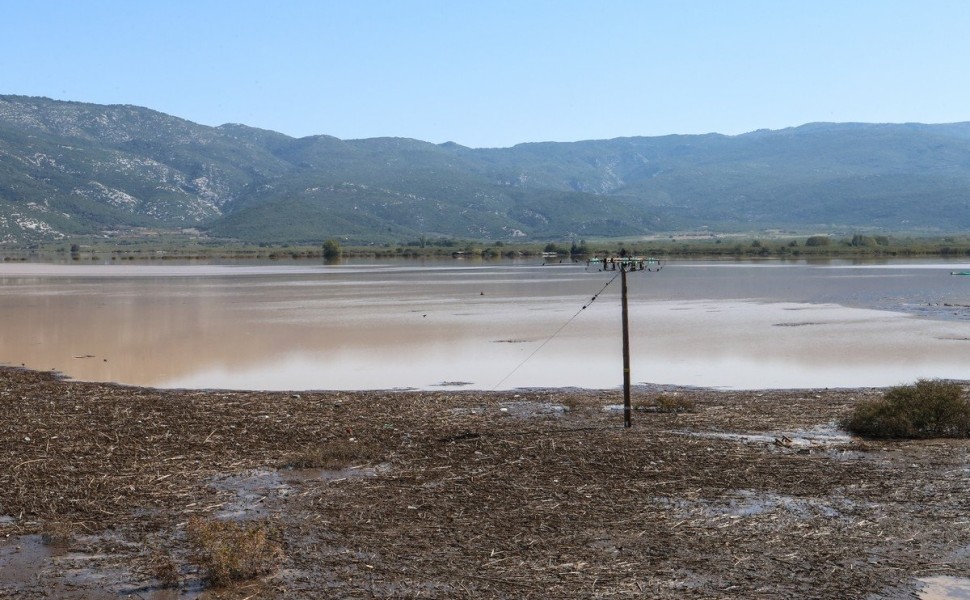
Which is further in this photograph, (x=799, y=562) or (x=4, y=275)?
(x=4, y=275)

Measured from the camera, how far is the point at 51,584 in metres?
8.30

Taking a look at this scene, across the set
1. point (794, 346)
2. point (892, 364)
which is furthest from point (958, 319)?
point (892, 364)

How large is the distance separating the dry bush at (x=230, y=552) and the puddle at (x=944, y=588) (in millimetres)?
5347

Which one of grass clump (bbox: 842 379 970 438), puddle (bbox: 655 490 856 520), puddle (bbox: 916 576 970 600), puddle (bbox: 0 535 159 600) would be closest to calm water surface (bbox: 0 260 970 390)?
grass clump (bbox: 842 379 970 438)

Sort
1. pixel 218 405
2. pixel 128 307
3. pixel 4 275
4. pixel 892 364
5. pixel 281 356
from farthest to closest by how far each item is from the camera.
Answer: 1. pixel 4 275
2. pixel 128 307
3. pixel 281 356
4. pixel 892 364
5. pixel 218 405

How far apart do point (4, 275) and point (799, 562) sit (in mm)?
74328

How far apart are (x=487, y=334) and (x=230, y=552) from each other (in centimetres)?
2237

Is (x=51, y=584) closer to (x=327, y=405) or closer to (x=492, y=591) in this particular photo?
(x=492, y=591)

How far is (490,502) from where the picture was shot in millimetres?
10539

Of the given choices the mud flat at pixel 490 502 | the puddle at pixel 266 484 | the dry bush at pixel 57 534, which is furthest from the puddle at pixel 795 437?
the dry bush at pixel 57 534

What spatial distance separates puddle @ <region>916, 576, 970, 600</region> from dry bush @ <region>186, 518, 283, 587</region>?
5.35 metres

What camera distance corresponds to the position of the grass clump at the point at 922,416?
13.9 meters

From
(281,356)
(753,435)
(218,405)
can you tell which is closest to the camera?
(753,435)

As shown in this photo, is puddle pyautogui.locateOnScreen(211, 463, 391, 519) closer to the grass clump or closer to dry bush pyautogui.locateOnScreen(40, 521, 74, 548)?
dry bush pyautogui.locateOnScreen(40, 521, 74, 548)
